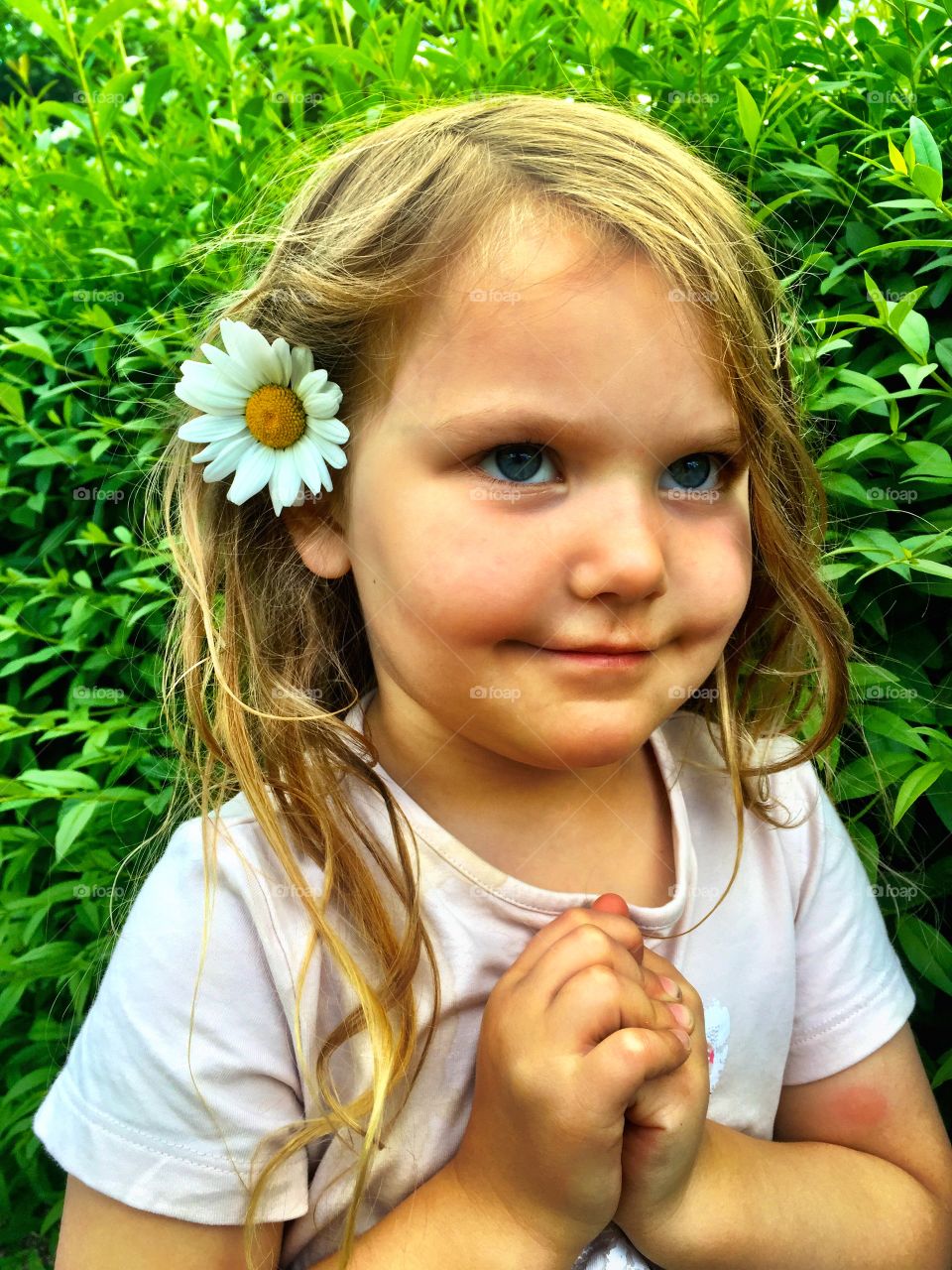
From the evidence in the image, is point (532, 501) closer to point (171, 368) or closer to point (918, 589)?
point (918, 589)

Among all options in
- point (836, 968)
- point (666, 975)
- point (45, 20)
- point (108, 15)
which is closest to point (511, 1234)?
point (666, 975)

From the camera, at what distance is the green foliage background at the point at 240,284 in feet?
5.24

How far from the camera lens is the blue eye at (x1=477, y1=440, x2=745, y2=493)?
121 centimetres

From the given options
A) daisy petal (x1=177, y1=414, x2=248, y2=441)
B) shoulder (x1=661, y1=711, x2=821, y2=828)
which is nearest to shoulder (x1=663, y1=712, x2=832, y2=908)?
shoulder (x1=661, y1=711, x2=821, y2=828)

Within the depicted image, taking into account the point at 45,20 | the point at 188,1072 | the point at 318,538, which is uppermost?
the point at 45,20

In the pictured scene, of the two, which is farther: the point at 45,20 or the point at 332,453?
the point at 45,20

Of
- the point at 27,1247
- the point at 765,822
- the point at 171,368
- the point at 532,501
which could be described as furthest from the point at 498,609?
the point at 27,1247

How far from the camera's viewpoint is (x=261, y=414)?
4.58ft

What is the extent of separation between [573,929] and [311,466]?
1.93 feet

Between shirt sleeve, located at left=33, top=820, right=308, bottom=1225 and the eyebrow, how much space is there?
53 cm

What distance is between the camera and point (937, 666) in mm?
1623

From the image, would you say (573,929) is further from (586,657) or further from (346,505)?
(346,505)

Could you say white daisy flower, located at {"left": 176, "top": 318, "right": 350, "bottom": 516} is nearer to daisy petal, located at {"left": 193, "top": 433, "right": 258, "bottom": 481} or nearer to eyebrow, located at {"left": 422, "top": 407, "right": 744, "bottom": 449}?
daisy petal, located at {"left": 193, "top": 433, "right": 258, "bottom": 481}

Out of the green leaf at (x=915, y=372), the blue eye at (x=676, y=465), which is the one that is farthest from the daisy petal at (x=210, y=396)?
the green leaf at (x=915, y=372)
